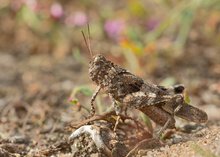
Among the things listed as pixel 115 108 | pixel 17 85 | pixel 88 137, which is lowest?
pixel 88 137

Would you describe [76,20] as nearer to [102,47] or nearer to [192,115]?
[102,47]

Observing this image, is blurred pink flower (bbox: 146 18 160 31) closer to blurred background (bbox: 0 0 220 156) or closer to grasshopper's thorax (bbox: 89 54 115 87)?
blurred background (bbox: 0 0 220 156)

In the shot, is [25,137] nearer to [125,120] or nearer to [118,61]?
[125,120]

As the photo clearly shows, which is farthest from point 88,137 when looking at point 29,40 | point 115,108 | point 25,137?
point 29,40

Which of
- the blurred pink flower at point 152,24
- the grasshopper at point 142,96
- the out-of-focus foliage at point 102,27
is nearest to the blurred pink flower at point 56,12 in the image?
the out-of-focus foliage at point 102,27

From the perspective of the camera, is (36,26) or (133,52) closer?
(133,52)

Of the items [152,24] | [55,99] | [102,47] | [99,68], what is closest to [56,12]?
[102,47]

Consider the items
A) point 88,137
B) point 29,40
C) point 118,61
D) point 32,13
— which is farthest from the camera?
point 29,40
